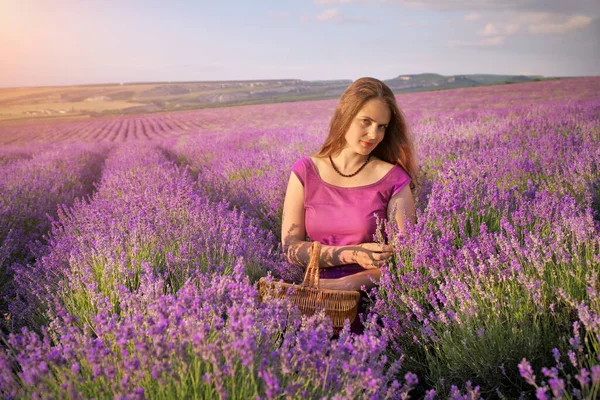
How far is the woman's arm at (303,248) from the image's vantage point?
217cm

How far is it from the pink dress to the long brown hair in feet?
0.39

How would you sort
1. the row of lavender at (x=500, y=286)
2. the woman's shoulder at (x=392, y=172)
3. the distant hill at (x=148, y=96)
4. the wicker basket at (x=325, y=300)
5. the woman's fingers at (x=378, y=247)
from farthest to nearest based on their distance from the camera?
1. the distant hill at (x=148, y=96)
2. the woman's shoulder at (x=392, y=172)
3. the woman's fingers at (x=378, y=247)
4. the wicker basket at (x=325, y=300)
5. the row of lavender at (x=500, y=286)

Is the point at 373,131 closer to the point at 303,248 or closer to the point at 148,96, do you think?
the point at 303,248

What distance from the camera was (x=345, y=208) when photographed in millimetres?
2387

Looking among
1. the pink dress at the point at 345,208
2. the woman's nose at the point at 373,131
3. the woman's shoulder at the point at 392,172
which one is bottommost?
the pink dress at the point at 345,208

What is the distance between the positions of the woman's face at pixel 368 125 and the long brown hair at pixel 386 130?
0.03m

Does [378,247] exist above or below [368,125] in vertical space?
below

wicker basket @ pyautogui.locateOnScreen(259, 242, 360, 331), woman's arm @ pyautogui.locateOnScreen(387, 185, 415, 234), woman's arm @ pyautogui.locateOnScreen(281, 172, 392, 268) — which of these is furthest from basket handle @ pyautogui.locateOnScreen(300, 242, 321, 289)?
woman's arm @ pyautogui.locateOnScreen(387, 185, 415, 234)

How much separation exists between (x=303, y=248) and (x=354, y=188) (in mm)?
437

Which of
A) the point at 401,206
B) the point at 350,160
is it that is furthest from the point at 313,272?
the point at 350,160

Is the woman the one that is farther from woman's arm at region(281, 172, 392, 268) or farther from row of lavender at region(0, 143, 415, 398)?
row of lavender at region(0, 143, 415, 398)

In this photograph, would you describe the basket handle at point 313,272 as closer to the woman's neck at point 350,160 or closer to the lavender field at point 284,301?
the lavender field at point 284,301

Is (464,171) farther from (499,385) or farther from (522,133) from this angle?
(522,133)

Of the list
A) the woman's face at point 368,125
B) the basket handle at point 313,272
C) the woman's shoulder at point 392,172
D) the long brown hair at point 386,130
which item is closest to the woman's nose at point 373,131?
the woman's face at point 368,125
